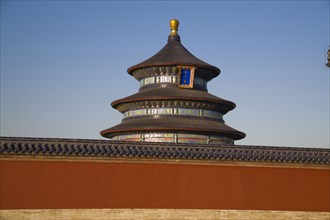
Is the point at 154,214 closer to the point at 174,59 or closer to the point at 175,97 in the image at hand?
the point at 175,97

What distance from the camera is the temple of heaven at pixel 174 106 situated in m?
24.7

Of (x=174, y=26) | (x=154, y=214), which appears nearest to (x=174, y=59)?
(x=174, y=26)

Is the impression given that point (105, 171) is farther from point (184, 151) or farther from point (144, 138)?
point (144, 138)

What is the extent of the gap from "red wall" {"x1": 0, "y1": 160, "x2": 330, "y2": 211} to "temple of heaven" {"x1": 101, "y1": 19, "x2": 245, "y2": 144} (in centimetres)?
676

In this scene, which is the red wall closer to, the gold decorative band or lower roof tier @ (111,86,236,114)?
the gold decorative band

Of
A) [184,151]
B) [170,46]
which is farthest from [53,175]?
[170,46]

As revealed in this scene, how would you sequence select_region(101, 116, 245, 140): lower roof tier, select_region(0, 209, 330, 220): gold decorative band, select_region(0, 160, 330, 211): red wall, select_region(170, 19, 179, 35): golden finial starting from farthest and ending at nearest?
select_region(170, 19, 179, 35): golden finial
select_region(101, 116, 245, 140): lower roof tier
select_region(0, 160, 330, 211): red wall
select_region(0, 209, 330, 220): gold decorative band

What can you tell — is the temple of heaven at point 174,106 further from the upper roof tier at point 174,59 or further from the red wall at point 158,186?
the red wall at point 158,186

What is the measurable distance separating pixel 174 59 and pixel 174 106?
327 cm

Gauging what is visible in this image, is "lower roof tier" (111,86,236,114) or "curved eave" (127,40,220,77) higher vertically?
"curved eave" (127,40,220,77)

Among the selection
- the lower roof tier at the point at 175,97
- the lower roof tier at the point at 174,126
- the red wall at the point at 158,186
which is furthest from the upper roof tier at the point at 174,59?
the red wall at the point at 158,186

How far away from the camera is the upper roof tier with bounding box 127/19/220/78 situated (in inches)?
1074

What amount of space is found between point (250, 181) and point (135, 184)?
14.5ft

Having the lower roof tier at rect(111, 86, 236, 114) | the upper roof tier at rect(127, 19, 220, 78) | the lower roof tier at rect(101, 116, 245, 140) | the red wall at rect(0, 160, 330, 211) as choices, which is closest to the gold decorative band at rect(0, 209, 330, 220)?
the red wall at rect(0, 160, 330, 211)
